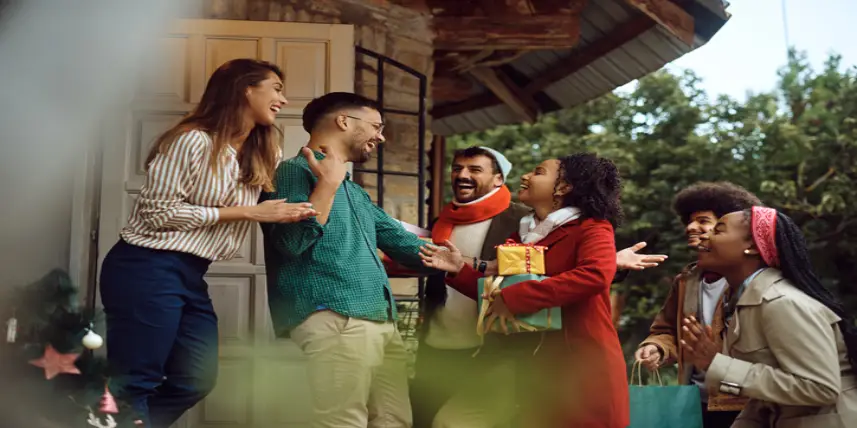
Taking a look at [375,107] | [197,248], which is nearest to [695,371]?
[375,107]

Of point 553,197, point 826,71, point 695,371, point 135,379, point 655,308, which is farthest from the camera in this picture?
point 826,71

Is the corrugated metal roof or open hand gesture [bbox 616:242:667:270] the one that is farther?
the corrugated metal roof

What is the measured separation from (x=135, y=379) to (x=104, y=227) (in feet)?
6.08

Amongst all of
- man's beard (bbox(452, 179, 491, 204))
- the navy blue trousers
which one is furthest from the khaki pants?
man's beard (bbox(452, 179, 491, 204))

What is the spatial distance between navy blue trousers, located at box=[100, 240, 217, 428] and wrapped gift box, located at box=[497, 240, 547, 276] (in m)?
1.05

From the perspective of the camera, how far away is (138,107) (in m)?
4.70

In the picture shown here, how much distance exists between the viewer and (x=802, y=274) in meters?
3.15

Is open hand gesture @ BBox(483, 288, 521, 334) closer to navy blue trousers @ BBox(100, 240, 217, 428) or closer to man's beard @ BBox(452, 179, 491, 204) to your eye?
man's beard @ BBox(452, 179, 491, 204)

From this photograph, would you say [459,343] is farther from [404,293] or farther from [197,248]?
[404,293]

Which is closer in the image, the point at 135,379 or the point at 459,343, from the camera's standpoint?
the point at 135,379

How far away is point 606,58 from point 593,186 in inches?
152

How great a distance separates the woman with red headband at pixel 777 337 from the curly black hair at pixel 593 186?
0.40 metres

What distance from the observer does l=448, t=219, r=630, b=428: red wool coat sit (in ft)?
10.9

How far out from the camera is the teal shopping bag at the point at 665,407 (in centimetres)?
363
